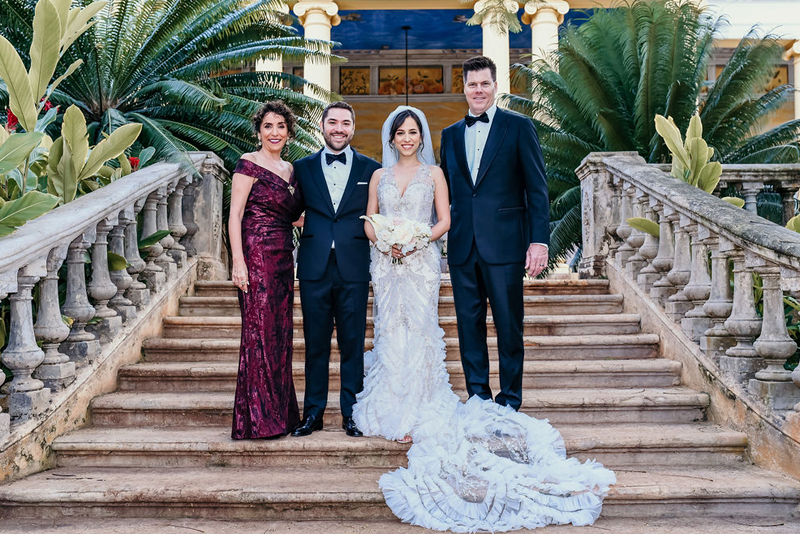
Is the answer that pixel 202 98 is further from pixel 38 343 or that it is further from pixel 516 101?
pixel 516 101

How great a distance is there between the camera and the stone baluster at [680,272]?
180 inches

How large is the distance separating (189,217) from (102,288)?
5.82 ft

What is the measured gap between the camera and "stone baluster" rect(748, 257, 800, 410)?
11.7 feet

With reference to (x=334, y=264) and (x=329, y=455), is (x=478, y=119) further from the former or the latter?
(x=329, y=455)

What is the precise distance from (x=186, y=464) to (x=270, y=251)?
1.15 meters

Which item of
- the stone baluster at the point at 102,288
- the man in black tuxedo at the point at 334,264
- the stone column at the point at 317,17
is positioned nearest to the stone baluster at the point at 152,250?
the stone baluster at the point at 102,288

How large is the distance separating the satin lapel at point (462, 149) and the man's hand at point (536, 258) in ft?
1.51

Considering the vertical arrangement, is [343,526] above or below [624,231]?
below

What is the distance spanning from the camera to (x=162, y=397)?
4109 mm

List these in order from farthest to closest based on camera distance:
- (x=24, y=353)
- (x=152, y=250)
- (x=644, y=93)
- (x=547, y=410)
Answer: (x=644, y=93), (x=152, y=250), (x=547, y=410), (x=24, y=353)

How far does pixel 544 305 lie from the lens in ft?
17.7

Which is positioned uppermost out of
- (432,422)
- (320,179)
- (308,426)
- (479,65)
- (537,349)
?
(479,65)

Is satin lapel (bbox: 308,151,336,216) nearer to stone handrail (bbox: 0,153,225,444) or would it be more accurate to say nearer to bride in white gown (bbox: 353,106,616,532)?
bride in white gown (bbox: 353,106,616,532)

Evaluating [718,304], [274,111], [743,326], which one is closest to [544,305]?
[718,304]
